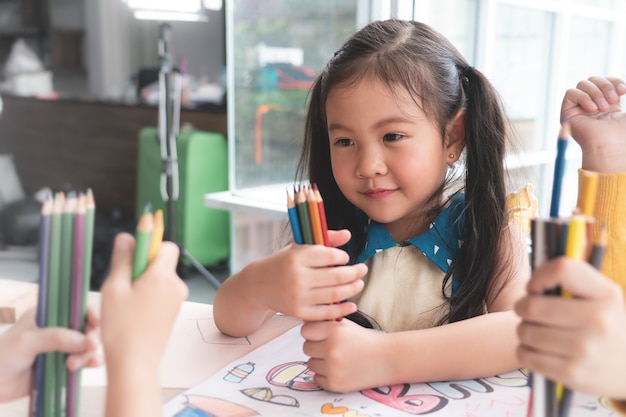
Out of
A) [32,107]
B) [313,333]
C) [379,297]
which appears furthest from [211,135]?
[313,333]

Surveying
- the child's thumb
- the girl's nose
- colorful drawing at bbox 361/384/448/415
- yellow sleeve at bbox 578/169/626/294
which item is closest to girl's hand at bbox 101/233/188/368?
the child's thumb

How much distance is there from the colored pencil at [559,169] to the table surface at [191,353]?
0.31 m

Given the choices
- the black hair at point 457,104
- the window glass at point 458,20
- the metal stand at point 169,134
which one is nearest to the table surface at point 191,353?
the black hair at point 457,104

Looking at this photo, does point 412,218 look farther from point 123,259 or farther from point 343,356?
point 123,259

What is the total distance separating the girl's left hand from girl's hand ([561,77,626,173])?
394 mm

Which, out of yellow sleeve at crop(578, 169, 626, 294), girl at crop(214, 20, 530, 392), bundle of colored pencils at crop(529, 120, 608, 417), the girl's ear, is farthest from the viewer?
the girl's ear

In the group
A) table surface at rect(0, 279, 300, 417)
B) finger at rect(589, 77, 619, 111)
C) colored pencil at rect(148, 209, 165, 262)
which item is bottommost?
table surface at rect(0, 279, 300, 417)

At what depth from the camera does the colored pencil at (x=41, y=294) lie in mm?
333

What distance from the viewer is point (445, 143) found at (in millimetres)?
786

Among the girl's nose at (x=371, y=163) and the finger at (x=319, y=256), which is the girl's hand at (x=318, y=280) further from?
the girl's nose at (x=371, y=163)

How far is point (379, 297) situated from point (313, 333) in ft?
0.90

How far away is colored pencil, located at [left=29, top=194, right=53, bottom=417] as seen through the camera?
0.33 m

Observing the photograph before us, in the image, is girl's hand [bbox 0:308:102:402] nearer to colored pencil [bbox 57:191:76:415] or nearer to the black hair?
colored pencil [bbox 57:191:76:415]

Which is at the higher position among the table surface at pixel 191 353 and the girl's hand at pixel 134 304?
the girl's hand at pixel 134 304
